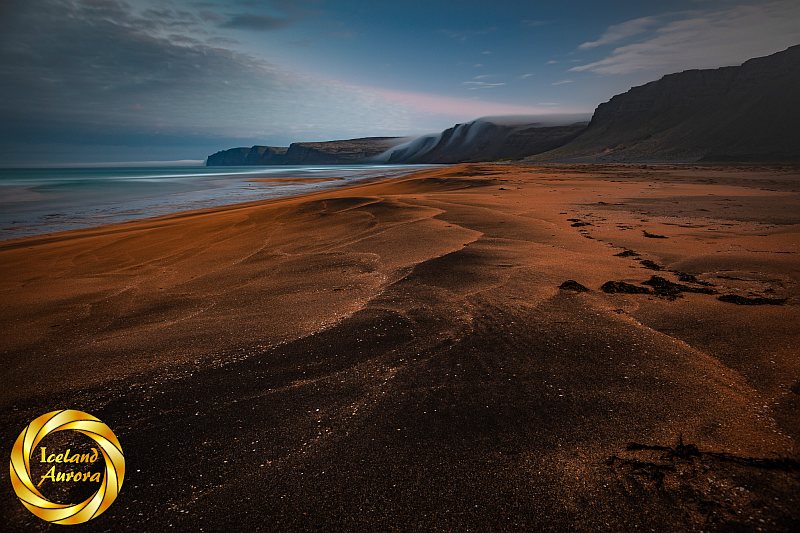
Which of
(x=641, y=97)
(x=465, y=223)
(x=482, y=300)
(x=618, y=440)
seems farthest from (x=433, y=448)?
(x=641, y=97)

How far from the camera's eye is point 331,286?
5.06m

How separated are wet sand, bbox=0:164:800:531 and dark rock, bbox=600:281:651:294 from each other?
0.06 metres

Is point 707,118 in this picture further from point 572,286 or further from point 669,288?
point 572,286

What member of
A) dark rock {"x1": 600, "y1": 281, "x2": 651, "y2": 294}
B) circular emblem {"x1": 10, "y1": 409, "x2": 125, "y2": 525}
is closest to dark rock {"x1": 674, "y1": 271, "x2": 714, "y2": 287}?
dark rock {"x1": 600, "y1": 281, "x2": 651, "y2": 294}

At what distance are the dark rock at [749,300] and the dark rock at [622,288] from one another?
706 mm

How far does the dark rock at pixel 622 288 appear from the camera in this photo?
4.43m

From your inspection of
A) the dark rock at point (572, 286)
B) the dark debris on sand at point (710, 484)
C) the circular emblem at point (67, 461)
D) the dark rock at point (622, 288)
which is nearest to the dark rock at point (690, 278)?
the dark rock at point (622, 288)

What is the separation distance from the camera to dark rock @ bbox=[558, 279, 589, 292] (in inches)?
178

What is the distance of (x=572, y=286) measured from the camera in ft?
15.1

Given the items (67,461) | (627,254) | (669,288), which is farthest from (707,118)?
(67,461)

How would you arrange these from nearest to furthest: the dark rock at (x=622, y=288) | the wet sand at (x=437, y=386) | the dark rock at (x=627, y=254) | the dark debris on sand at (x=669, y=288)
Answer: the wet sand at (x=437, y=386) → the dark debris on sand at (x=669, y=288) → the dark rock at (x=622, y=288) → the dark rock at (x=627, y=254)

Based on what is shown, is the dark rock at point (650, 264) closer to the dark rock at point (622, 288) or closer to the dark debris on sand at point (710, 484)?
the dark rock at point (622, 288)

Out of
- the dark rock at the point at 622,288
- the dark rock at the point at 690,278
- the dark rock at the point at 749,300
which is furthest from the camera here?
the dark rock at the point at 690,278

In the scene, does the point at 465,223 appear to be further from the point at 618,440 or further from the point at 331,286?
the point at 618,440
